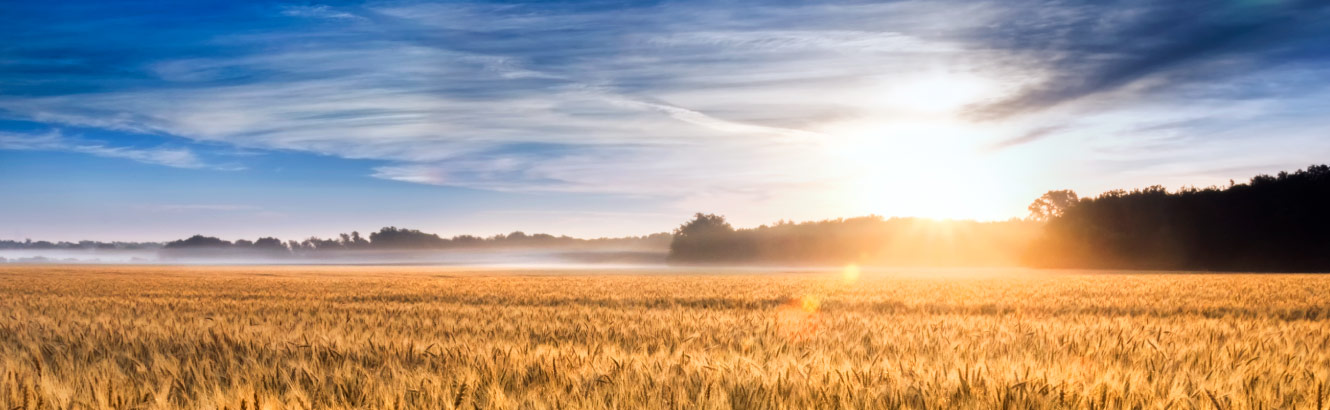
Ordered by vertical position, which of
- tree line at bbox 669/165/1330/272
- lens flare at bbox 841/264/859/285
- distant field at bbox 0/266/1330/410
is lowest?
distant field at bbox 0/266/1330/410

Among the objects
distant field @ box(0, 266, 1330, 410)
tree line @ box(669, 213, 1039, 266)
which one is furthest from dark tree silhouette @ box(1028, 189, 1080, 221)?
distant field @ box(0, 266, 1330, 410)

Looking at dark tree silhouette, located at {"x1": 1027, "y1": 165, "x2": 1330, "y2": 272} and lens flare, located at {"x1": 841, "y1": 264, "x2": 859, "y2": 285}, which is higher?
dark tree silhouette, located at {"x1": 1027, "y1": 165, "x2": 1330, "y2": 272}

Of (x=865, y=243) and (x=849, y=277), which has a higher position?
(x=865, y=243)

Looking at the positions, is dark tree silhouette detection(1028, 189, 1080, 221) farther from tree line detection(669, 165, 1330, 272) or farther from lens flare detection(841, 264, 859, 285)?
lens flare detection(841, 264, 859, 285)

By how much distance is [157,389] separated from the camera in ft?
13.7

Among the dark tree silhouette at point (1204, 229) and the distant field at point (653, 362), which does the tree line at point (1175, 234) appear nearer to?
the dark tree silhouette at point (1204, 229)

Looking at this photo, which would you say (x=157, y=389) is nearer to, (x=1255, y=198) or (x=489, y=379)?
(x=489, y=379)

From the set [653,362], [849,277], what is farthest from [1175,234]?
[653,362]

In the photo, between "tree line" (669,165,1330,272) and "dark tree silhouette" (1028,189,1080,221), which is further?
"dark tree silhouette" (1028,189,1080,221)

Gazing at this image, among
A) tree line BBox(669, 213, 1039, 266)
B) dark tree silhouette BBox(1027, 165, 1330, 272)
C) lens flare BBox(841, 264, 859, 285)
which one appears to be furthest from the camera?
tree line BBox(669, 213, 1039, 266)

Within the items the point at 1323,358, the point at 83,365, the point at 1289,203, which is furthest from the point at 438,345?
the point at 1289,203

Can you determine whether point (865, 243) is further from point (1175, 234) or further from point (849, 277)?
point (849, 277)

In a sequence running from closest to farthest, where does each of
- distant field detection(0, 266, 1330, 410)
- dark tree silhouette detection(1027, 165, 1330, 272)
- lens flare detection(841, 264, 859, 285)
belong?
distant field detection(0, 266, 1330, 410), lens flare detection(841, 264, 859, 285), dark tree silhouette detection(1027, 165, 1330, 272)

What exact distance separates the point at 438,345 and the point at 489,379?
1738 mm
